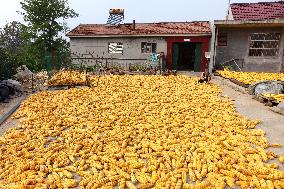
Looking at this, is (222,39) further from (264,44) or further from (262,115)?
(262,115)

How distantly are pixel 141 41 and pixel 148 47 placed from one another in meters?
0.76

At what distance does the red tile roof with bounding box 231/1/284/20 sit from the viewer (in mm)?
22469

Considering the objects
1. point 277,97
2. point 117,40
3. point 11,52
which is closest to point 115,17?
point 117,40

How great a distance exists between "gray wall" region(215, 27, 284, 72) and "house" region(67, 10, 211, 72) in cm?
152

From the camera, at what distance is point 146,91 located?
40.2ft

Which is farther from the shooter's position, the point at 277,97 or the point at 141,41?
the point at 141,41

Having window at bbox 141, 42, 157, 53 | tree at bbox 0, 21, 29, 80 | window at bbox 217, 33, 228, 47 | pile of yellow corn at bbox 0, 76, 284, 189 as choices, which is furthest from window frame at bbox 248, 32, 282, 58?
tree at bbox 0, 21, 29, 80

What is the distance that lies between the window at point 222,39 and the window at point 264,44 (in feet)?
5.72

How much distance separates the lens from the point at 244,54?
Answer: 19656 millimetres

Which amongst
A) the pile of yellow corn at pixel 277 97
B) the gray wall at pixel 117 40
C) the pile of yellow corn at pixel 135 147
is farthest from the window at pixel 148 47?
the pile of yellow corn at pixel 277 97

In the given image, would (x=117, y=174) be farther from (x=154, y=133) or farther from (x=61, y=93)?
(x=61, y=93)

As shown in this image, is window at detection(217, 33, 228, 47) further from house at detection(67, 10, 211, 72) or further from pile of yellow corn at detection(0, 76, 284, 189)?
pile of yellow corn at detection(0, 76, 284, 189)

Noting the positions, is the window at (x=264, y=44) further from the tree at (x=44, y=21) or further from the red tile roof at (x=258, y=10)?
the tree at (x=44, y=21)

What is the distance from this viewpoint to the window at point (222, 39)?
19.8 metres
